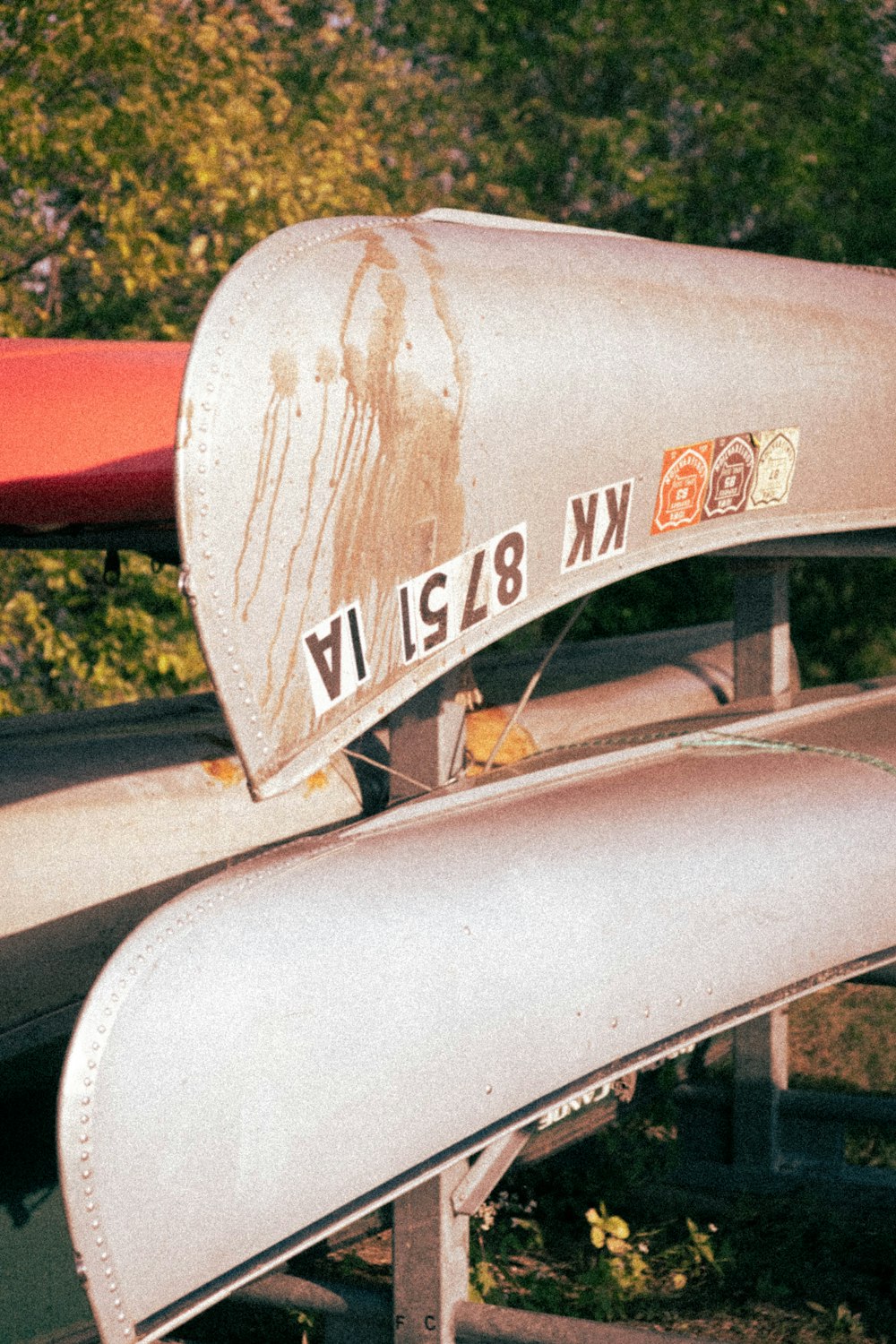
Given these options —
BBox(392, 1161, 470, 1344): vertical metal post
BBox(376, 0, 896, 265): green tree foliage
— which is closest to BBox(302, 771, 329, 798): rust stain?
BBox(392, 1161, 470, 1344): vertical metal post

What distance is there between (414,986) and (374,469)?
2.79ft

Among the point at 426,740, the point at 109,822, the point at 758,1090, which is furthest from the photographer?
the point at 758,1090

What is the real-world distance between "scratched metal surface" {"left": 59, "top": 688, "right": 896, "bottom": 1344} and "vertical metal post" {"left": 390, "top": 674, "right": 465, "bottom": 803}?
18cm

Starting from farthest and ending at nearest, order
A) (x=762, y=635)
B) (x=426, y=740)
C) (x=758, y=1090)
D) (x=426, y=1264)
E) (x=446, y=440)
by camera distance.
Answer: (x=758, y=1090) < (x=762, y=635) < (x=426, y=740) < (x=426, y=1264) < (x=446, y=440)

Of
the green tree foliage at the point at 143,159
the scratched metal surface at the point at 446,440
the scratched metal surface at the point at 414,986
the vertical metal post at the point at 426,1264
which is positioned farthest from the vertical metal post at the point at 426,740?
the green tree foliage at the point at 143,159

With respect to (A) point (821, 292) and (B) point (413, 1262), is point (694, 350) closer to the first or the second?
(A) point (821, 292)

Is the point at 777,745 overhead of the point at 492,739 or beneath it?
overhead

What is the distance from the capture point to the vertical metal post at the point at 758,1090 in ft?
16.2

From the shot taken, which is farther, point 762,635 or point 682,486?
point 762,635

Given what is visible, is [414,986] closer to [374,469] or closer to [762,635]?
[374,469]

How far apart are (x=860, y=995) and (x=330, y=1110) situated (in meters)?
5.57

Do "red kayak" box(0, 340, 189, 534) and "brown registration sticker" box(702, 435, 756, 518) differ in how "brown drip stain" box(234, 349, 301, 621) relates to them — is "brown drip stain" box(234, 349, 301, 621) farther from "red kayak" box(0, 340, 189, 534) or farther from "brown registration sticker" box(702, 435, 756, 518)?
"brown registration sticker" box(702, 435, 756, 518)

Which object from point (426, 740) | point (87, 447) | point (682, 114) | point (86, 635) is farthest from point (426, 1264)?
point (682, 114)

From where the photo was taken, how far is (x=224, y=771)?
392cm
